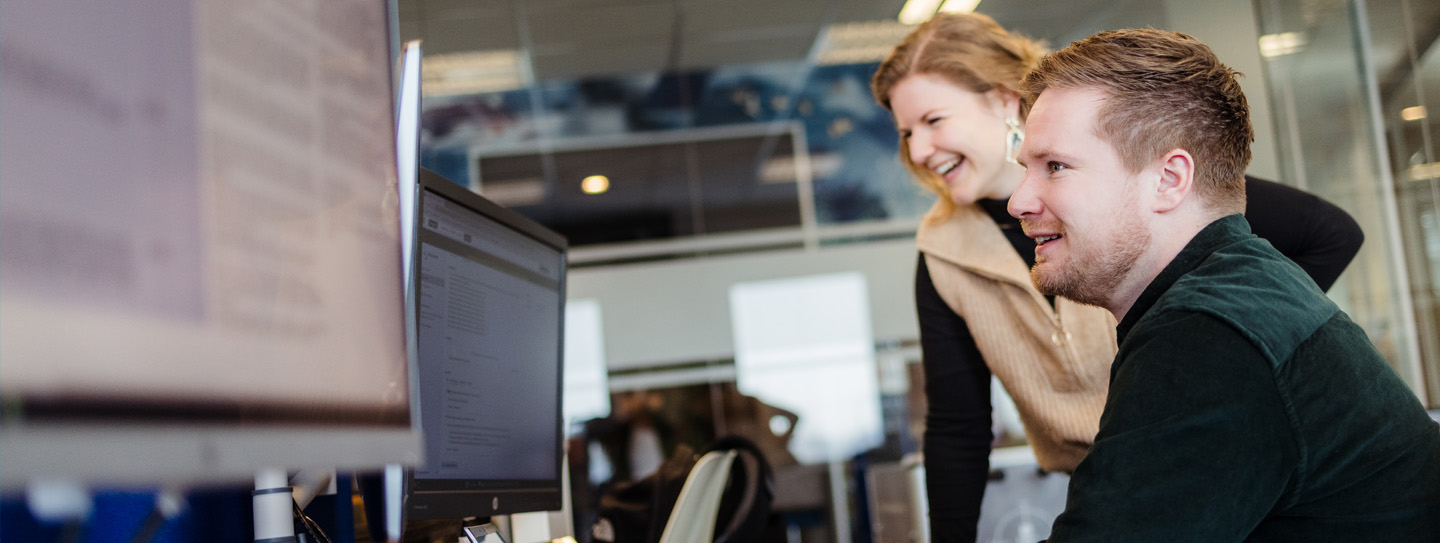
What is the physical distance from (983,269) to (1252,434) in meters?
0.76

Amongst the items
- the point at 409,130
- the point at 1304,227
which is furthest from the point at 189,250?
the point at 1304,227

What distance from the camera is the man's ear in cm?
100

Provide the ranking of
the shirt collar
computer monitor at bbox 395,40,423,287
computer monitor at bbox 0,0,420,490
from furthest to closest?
1. the shirt collar
2. computer monitor at bbox 395,40,423,287
3. computer monitor at bbox 0,0,420,490

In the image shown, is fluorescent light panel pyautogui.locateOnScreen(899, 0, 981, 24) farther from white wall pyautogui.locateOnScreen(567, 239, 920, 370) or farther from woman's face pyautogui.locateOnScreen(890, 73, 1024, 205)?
woman's face pyautogui.locateOnScreen(890, 73, 1024, 205)

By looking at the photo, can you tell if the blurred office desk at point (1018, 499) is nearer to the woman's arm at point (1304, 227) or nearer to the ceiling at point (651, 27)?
the woman's arm at point (1304, 227)

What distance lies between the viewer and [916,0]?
204 inches

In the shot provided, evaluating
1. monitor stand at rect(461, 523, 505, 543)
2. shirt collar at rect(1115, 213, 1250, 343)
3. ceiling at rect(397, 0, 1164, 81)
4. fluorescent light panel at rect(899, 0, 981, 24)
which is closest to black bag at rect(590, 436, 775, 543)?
monitor stand at rect(461, 523, 505, 543)

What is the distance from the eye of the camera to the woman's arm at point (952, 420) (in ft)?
5.08

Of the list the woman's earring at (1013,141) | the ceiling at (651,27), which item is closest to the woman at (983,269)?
the woman's earring at (1013,141)

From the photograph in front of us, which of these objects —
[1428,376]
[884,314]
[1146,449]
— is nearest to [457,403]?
[1146,449]

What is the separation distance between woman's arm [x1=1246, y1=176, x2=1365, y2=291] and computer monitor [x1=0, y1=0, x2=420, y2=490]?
1.22 metres

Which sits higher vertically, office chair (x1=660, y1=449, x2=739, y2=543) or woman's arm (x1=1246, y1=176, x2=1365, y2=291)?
woman's arm (x1=1246, y1=176, x2=1365, y2=291)

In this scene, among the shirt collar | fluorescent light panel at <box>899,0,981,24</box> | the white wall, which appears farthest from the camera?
the white wall

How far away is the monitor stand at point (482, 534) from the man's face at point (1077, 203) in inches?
25.2
